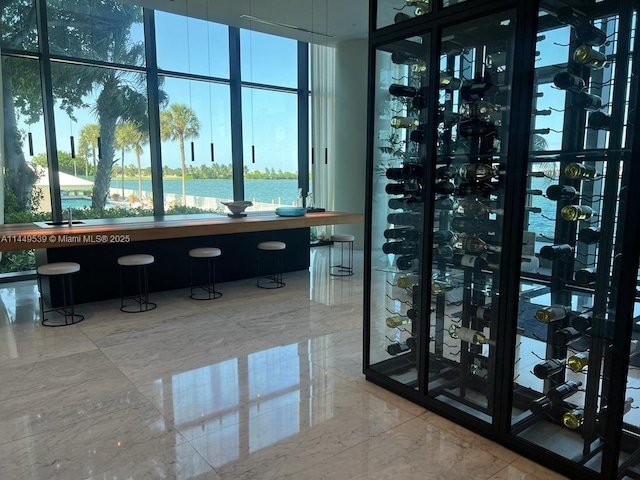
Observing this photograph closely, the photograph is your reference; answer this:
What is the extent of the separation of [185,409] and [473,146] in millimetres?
2331

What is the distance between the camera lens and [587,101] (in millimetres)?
2299

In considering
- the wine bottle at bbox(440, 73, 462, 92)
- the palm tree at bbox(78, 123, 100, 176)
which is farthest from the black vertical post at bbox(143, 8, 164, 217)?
the wine bottle at bbox(440, 73, 462, 92)

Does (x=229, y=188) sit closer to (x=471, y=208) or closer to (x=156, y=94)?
(x=156, y=94)

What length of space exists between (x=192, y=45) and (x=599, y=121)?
6.79 metres

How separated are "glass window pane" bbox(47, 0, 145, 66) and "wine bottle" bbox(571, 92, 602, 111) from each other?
649 centimetres

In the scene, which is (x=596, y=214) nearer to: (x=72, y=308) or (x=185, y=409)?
(x=185, y=409)

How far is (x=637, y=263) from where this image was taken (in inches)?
74.8

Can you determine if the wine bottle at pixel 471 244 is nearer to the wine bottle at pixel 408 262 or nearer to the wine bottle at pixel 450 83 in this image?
the wine bottle at pixel 408 262

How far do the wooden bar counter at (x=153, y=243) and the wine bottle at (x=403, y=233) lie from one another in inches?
112

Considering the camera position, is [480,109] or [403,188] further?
[403,188]

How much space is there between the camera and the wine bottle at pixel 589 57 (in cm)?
222

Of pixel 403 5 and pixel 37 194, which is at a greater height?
pixel 403 5

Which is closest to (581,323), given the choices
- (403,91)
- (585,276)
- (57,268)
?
(585,276)

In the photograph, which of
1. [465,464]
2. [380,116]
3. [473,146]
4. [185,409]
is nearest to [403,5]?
[380,116]
